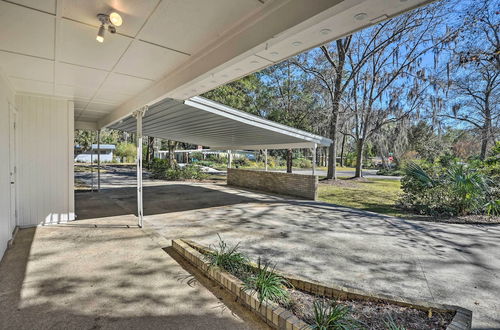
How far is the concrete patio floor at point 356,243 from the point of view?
2.92 m

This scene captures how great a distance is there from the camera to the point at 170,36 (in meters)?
2.44

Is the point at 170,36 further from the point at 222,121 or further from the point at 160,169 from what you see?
the point at 160,169

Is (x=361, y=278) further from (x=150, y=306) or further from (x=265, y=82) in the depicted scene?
(x=265, y=82)

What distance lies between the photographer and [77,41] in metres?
2.57

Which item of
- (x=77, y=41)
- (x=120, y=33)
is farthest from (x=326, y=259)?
(x=77, y=41)

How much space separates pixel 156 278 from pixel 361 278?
2.39 metres

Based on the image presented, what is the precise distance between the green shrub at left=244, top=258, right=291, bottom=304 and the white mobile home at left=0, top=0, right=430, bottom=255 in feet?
6.90

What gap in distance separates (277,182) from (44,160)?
23.7 feet

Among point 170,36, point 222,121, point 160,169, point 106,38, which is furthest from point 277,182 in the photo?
point 160,169

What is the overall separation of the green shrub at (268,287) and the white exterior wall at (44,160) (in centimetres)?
463

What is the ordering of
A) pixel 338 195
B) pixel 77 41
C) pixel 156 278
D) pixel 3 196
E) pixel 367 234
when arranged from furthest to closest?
pixel 338 195 < pixel 367 234 < pixel 3 196 < pixel 156 278 < pixel 77 41

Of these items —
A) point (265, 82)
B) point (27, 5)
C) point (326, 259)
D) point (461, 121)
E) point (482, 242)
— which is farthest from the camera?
point (265, 82)

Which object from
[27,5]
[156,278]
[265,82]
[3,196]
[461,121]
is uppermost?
[265,82]

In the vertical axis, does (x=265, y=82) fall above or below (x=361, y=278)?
above
